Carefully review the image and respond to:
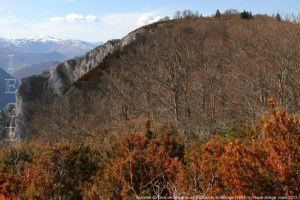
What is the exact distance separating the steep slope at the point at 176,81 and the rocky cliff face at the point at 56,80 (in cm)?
19

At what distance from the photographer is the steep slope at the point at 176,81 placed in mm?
38809

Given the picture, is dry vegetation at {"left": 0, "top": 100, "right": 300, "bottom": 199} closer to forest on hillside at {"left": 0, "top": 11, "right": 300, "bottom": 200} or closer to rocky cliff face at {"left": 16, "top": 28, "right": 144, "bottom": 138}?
forest on hillside at {"left": 0, "top": 11, "right": 300, "bottom": 200}

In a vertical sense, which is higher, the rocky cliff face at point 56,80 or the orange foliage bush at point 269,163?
the rocky cliff face at point 56,80

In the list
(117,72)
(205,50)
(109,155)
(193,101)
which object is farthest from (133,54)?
(109,155)

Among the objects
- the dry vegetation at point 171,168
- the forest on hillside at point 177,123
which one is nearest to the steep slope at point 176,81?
the forest on hillside at point 177,123

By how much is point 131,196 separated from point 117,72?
5430 centimetres

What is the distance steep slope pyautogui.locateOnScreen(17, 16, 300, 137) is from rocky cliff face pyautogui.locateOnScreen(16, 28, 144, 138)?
189 mm

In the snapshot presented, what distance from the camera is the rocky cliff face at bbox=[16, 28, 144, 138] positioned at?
7725cm

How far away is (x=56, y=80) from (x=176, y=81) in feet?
130

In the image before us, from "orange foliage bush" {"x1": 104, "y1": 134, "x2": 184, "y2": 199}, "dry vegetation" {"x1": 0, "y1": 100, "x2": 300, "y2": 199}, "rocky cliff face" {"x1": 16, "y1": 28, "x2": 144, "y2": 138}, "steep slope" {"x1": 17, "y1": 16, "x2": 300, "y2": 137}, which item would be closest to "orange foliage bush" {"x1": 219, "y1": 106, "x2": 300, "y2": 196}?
"dry vegetation" {"x1": 0, "y1": 100, "x2": 300, "y2": 199}

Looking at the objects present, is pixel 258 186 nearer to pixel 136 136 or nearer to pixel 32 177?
pixel 136 136

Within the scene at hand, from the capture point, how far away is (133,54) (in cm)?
7006

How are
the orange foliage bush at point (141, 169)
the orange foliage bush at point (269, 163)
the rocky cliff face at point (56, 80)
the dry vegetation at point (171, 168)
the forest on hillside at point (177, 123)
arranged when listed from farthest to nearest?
the rocky cliff face at point (56, 80) < the orange foliage bush at point (141, 169) < the forest on hillside at point (177, 123) < the dry vegetation at point (171, 168) < the orange foliage bush at point (269, 163)

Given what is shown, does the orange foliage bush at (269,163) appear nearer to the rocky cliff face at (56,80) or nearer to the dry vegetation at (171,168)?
the dry vegetation at (171,168)
